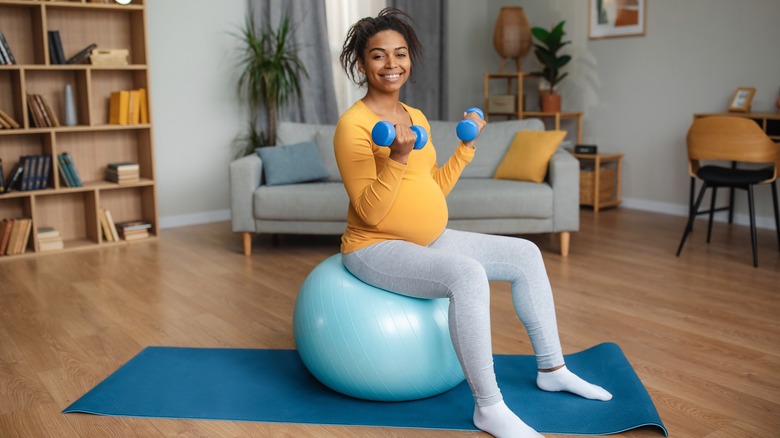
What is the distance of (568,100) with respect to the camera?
6.32 meters

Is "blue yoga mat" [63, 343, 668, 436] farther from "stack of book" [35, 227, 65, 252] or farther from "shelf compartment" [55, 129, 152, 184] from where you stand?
"shelf compartment" [55, 129, 152, 184]

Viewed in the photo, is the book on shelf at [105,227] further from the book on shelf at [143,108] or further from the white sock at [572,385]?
the white sock at [572,385]

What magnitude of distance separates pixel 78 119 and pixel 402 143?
3521mm

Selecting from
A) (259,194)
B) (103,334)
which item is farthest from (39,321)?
(259,194)

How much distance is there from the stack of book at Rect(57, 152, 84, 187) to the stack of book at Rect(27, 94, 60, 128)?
0.21m

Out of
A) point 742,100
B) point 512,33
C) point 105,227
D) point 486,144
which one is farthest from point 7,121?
point 742,100

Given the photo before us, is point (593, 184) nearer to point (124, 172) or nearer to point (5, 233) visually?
point (124, 172)

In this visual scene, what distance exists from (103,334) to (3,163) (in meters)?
2.13

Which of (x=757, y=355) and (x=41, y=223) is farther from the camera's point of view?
(x=41, y=223)

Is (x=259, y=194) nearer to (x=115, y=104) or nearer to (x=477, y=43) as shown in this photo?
(x=115, y=104)

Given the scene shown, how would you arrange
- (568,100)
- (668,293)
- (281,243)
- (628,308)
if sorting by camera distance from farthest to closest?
(568,100) < (281,243) < (668,293) < (628,308)

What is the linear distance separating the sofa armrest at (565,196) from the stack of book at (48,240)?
298 cm

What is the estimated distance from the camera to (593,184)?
5758 millimetres

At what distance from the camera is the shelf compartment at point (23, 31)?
4.55 m
